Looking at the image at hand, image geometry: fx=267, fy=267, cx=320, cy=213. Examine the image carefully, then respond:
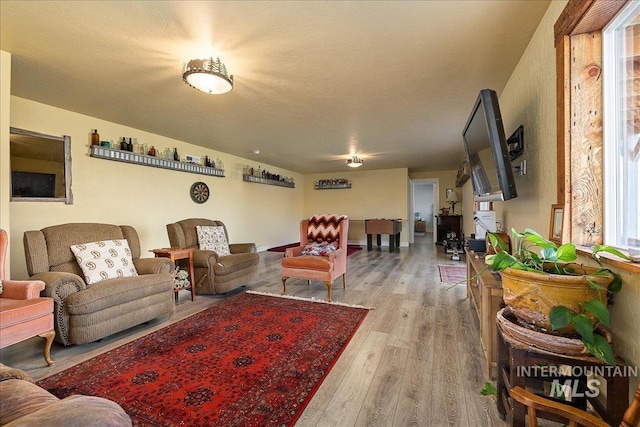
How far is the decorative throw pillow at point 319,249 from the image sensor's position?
141 inches

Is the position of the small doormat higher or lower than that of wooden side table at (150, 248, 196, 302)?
lower

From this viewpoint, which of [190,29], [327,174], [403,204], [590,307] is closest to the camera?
[590,307]

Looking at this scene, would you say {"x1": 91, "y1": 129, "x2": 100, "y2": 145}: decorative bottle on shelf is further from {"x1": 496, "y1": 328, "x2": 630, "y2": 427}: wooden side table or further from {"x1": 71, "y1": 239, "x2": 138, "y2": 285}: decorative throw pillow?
{"x1": 496, "y1": 328, "x2": 630, "y2": 427}: wooden side table

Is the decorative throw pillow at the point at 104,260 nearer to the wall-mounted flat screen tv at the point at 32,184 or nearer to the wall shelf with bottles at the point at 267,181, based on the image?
the wall-mounted flat screen tv at the point at 32,184

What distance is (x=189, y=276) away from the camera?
132 inches

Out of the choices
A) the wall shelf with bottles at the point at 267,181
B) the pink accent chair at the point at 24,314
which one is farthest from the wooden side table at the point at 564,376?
the wall shelf with bottles at the point at 267,181

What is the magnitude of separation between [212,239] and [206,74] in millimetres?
2367

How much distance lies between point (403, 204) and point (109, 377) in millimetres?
7195

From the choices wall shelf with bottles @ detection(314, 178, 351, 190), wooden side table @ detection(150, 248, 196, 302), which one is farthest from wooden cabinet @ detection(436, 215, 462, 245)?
wooden side table @ detection(150, 248, 196, 302)

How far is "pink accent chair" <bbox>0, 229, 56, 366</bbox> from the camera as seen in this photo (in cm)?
172

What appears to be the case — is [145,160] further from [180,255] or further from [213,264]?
[213,264]

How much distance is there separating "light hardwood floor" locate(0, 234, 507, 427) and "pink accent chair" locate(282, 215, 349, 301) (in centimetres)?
26

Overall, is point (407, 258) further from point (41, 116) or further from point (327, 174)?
point (41, 116)

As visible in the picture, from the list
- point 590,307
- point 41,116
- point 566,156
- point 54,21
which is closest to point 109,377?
point 54,21
